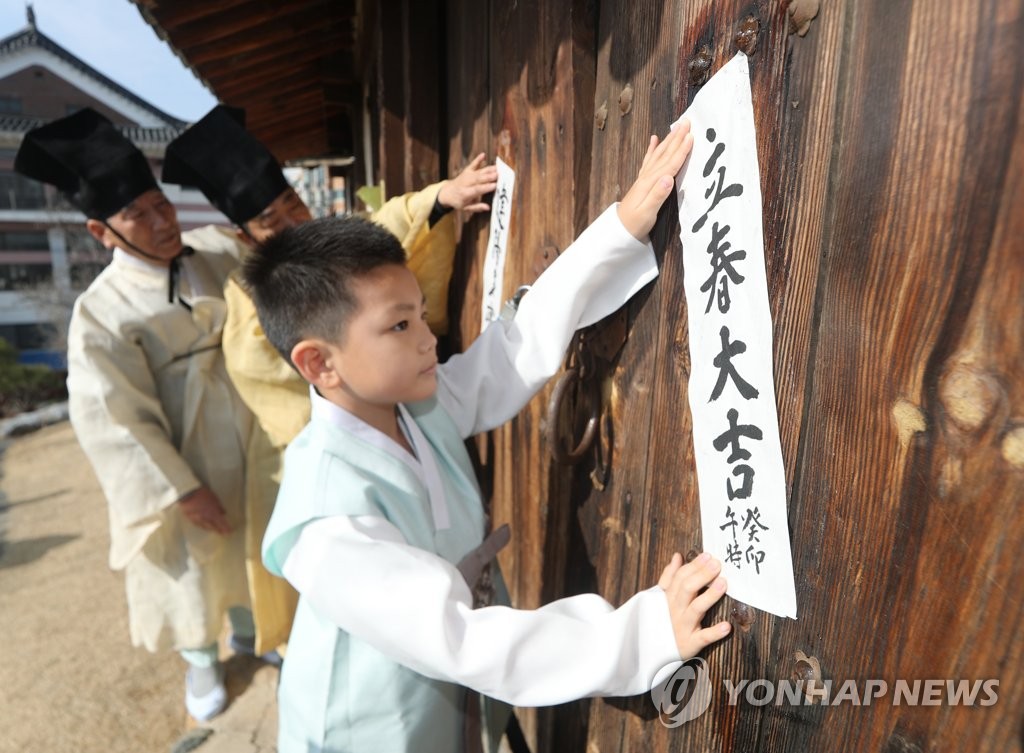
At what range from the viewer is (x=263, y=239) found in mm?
1748

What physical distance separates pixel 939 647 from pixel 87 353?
2.42m

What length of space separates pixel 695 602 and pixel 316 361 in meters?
0.79

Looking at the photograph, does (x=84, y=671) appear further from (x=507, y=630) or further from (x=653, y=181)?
(x=653, y=181)

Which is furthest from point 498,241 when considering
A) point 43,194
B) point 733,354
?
point 43,194

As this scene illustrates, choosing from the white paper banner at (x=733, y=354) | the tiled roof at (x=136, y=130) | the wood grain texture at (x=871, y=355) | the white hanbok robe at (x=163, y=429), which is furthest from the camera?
the tiled roof at (x=136, y=130)

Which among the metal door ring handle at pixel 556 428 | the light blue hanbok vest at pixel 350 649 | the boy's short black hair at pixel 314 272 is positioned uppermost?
the boy's short black hair at pixel 314 272

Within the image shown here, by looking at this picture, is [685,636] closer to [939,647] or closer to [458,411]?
A: [939,647]

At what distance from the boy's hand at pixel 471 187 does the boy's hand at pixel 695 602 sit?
1.08m

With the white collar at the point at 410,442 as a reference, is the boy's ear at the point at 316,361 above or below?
above

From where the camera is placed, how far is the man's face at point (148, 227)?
226 centimetres

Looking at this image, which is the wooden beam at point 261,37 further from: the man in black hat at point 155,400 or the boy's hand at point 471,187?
the boy's hand at point 471,187

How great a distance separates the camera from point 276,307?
1218mm
